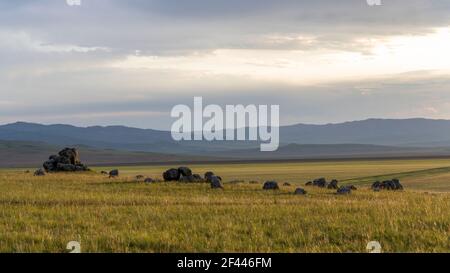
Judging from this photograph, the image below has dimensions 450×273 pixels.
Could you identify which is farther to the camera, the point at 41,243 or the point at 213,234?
the point at 213,234

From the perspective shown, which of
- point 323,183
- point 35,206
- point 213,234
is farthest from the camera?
point 323,183

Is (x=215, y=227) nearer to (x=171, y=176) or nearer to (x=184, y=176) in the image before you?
(x=184, y=176)

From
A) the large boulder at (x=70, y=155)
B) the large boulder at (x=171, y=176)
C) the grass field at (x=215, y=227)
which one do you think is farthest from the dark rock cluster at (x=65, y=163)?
the grass field at (x=215, y=227)

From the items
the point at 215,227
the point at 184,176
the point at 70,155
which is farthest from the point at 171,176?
the point at 215,227

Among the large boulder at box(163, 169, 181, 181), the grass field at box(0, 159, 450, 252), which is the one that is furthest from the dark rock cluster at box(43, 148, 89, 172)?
the grass field at box(0, 159, 450, 252)

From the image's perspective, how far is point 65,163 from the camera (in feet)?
200

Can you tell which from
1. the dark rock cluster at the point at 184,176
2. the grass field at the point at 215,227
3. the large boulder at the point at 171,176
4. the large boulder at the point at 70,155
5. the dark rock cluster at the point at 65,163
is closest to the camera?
the grass field at the point at 215,227

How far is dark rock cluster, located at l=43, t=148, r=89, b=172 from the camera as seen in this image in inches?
2334

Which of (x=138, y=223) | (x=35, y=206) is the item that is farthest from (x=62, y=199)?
(x=138, y=223)

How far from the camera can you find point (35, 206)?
2391 cm

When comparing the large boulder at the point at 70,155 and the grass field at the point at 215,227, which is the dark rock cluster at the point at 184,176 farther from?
the large boulder at the point at 70,155

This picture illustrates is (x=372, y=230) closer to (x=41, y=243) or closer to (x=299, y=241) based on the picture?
(x=299, y=241)

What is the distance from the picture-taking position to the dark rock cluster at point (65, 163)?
59281 millimetres
